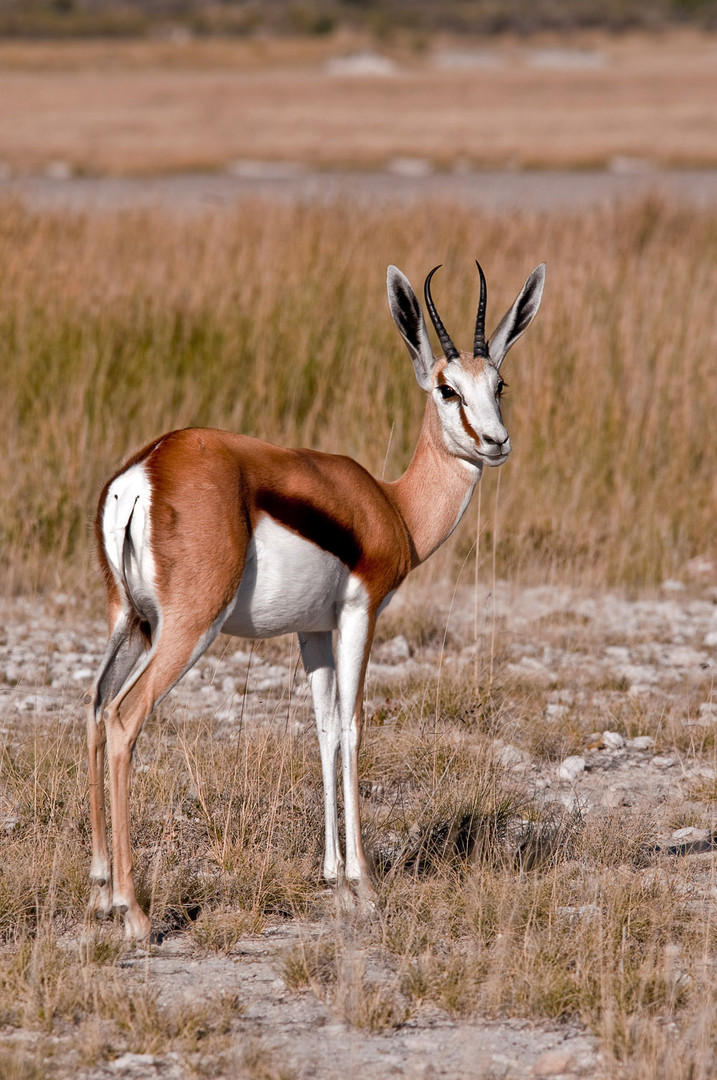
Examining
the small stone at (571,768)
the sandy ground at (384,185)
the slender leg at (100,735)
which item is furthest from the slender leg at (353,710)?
the sandy ground at (384,185)

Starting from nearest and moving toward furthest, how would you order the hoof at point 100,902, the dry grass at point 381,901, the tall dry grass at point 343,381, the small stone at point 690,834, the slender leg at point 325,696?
the dry grass at point 381,901, the hoof at point 100,902, the slender leg at point 325,696, the small stone at point 690,834, the tall dry grass at point 343,381

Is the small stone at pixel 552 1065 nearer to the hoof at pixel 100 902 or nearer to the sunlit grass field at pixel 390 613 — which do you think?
the sunlit grass field at pixel 390 613

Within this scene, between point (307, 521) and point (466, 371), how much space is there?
71 centimetres

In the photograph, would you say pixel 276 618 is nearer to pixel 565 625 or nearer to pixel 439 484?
pixel 439 484

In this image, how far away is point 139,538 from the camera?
3467 mm

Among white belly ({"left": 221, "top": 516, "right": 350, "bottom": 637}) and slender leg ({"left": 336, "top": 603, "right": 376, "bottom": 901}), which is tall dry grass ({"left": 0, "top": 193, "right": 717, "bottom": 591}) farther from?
white belly ({"left": 221, "top": 516, "right": 350, "bottom": 637})

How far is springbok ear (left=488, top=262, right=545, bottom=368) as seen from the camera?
13.6 feet

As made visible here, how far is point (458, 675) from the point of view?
18.9 feet

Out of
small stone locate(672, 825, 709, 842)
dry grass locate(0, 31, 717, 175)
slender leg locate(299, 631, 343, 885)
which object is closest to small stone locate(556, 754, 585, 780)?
small stone locate(672, 825, 709, 842)

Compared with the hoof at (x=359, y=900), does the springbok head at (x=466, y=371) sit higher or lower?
higher

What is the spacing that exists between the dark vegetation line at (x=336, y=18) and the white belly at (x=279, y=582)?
72407mm

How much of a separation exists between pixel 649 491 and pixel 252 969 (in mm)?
5208

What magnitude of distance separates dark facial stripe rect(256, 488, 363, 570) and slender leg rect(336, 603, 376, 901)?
0.21 m

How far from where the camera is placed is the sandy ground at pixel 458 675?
3129mm
